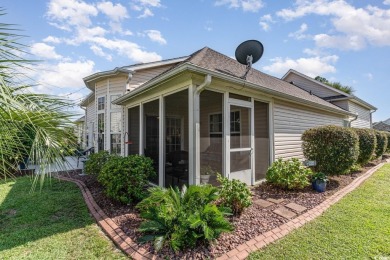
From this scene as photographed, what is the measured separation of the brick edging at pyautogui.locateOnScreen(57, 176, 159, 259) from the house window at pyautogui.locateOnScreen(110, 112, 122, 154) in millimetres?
4157

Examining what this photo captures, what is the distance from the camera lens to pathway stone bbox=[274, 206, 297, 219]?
415cm

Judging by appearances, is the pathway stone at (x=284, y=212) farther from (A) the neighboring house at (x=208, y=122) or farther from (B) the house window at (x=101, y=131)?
(B) the house window at (x=101, y=131)

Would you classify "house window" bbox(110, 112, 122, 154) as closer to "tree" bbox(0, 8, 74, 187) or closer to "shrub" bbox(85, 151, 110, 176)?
"shrub" bbox(85, 151, 110, 176)

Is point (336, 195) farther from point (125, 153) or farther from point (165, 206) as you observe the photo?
point (125, 153)

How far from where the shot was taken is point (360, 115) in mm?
16047

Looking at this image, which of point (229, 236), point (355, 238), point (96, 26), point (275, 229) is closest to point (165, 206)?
Answer: point (229, 236)

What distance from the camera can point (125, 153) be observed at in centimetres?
862

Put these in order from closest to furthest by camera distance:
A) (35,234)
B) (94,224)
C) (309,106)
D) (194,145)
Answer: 1. (35,234)
2. (94,224)
3. (194,145)
4. (309,106)

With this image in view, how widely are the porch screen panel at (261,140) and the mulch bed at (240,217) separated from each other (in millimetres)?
513

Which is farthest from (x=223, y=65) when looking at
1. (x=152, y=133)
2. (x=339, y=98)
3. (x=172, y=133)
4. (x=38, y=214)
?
(x=339, y=98)

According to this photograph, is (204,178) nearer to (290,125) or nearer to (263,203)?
(263,203)

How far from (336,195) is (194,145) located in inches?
165

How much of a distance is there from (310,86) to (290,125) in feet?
33.8

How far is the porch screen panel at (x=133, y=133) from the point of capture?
7.66 meters
